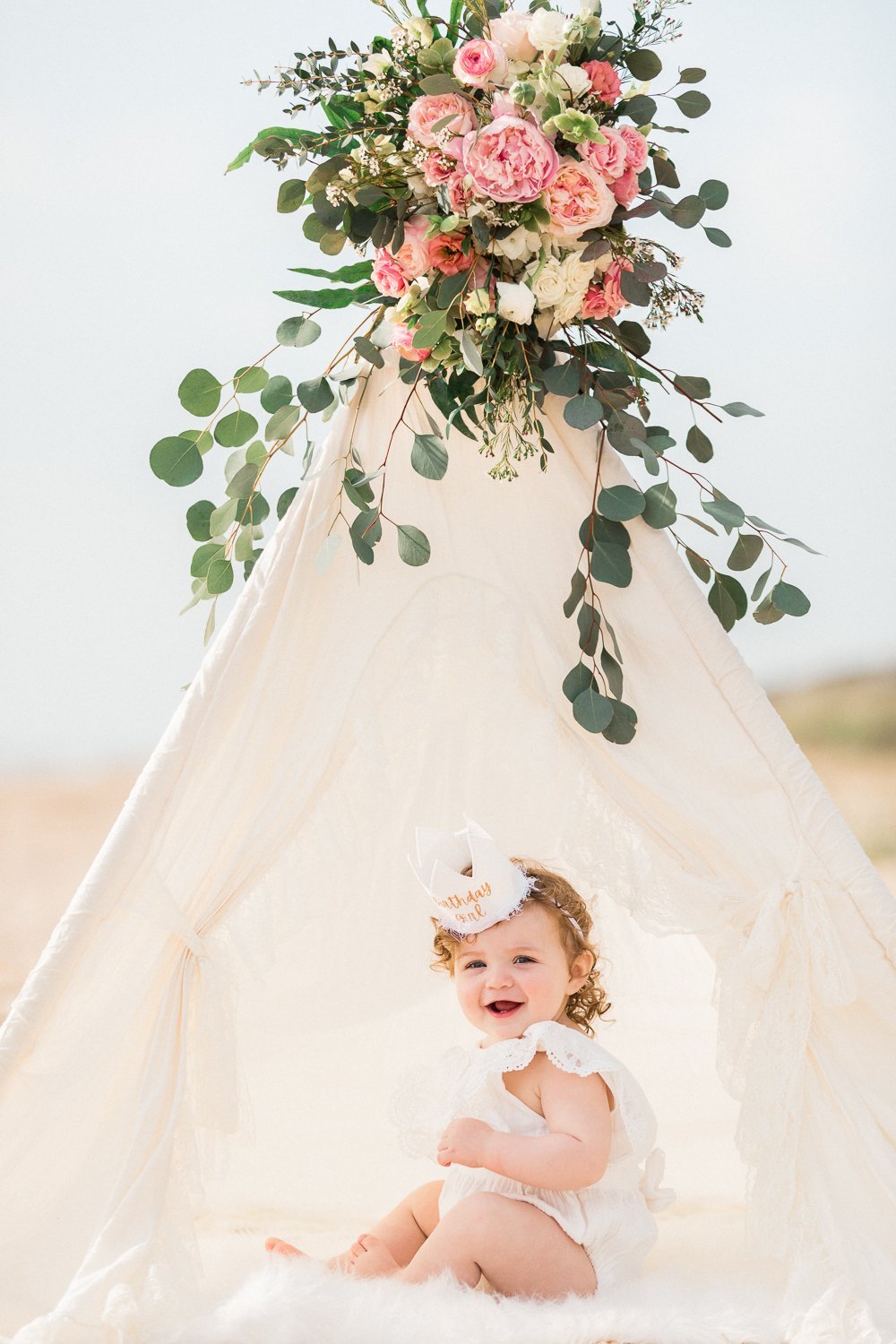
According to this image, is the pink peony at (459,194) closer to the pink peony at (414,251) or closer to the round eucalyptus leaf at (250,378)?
the pink peony at (414,251)

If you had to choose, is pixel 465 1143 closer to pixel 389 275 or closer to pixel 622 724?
pixel 622 724

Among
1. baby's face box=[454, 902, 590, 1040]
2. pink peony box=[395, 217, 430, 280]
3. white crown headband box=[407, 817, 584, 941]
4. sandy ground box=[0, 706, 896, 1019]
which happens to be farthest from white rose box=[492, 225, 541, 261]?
sandy ground box=[0, 706, 896, 1019]

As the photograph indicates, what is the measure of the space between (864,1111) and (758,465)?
705 centimetres

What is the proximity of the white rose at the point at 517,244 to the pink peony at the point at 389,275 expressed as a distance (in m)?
0.16

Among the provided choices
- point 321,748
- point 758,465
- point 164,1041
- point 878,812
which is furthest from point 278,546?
point 878,812

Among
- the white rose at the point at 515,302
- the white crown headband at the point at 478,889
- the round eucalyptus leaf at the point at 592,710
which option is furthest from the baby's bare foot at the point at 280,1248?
the white rose at the point at 515,302

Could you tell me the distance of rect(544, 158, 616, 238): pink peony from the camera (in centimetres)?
181

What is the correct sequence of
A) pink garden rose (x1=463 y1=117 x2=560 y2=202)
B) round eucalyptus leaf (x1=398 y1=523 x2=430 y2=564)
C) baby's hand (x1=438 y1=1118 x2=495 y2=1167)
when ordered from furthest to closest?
round eucalyptus leaf (x1=398 y1=523 x2=430 y2=564) → baby's hand (x1=438 y1=1118 x2=495 y2=1167) → pink garden rose (x1=463 y1=117 x2=560 y2=202)

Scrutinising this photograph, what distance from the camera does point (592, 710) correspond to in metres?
1.89

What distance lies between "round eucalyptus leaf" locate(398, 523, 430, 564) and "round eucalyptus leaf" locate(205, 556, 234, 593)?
1.07 ft

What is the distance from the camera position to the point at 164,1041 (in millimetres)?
1859

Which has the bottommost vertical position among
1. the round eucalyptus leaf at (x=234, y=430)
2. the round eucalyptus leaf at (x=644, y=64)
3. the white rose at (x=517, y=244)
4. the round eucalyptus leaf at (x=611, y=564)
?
the round eucalyptus leaf at (x=611, y=564)

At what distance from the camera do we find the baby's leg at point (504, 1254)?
1815 millimetres

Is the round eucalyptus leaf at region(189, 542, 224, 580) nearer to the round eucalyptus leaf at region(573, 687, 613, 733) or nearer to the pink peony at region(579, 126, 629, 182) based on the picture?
the round eucalyptus leaf at region(573, 687, 613, 733)
